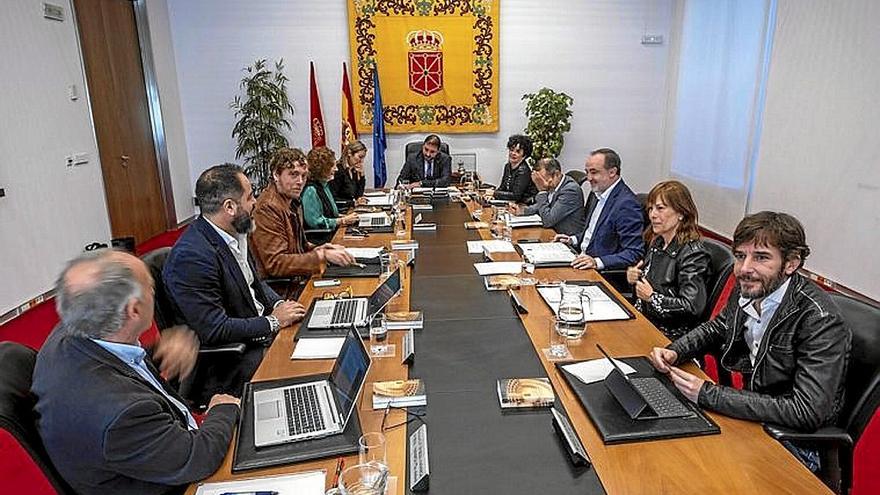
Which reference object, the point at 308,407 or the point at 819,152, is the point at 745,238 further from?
the point at 819,152

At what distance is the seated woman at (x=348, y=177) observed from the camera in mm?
4980

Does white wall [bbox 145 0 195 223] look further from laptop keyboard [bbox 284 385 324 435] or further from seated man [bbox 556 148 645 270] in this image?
laptop keyboard [bbox 284 385 324 435]

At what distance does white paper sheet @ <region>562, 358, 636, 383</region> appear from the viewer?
1.53m

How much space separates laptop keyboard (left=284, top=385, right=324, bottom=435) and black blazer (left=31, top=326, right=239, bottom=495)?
0.20 m

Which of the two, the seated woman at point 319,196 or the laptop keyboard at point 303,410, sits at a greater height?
the seated woman at point 319,196

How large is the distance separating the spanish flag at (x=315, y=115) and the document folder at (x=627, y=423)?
5.50m

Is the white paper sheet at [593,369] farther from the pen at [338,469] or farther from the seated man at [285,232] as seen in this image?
the seated man at [285,232]

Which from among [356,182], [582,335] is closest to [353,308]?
[582,335]

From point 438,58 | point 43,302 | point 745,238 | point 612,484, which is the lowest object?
point 43,302

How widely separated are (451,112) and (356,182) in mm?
2084

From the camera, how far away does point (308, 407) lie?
1418 mm

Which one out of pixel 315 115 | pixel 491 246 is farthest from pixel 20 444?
pixel 315 115

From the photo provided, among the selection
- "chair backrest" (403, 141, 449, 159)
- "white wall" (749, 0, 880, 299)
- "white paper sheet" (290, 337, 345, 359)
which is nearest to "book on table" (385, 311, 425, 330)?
"white paper sheet" (290, 337, 345, 359)

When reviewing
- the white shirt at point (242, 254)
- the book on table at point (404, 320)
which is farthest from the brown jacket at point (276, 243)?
the book on table at point (404, 320)
